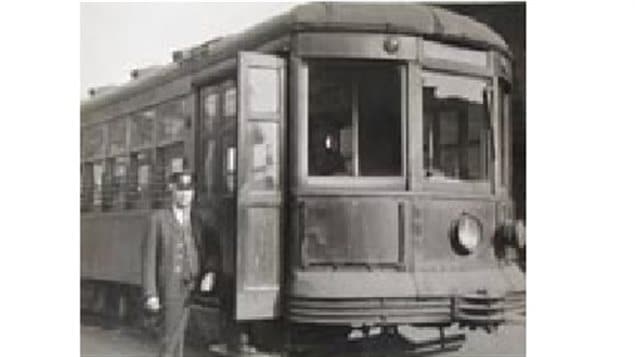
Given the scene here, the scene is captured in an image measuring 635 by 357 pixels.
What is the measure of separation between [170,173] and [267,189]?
241 mm

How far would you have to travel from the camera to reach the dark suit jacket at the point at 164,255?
2693mm

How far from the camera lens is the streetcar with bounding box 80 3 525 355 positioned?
8.55 feet

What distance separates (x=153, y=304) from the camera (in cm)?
271

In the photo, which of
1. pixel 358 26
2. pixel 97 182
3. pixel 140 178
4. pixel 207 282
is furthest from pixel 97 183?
pixel 358 26

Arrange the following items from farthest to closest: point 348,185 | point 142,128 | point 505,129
A: 1. point 142,128
2. point 505,129
3. point 348,185

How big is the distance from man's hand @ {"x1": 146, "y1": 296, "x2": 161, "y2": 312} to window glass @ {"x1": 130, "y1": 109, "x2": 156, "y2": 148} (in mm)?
350

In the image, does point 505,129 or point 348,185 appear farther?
point 505,129

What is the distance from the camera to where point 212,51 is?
273cm

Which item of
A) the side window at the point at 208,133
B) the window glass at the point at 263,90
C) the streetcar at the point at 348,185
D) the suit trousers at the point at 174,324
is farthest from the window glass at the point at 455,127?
the suit trousers at the point at 174,324

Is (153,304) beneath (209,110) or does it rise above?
beneath

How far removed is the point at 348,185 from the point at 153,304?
508mm

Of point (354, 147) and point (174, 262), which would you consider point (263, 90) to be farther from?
point (174, 262)
